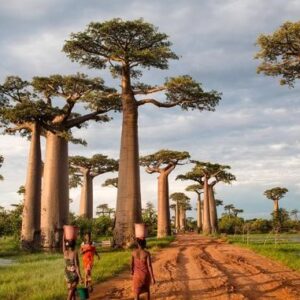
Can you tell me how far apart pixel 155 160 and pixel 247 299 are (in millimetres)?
33146

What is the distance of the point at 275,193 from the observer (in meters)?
63.7

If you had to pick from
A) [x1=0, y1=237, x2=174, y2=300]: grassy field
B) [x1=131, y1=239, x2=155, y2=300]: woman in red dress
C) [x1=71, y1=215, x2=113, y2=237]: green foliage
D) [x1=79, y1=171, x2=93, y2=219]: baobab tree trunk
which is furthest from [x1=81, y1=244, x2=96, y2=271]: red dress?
[x1=79, y1=171, x2=93, y2=219]: baobab tree trunk

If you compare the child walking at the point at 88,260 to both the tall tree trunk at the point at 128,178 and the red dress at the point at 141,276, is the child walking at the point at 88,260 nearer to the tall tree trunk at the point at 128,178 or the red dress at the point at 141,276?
the red dress at the point at 141,276

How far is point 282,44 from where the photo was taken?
17.6 m

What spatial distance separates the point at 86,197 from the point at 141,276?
38735 mm

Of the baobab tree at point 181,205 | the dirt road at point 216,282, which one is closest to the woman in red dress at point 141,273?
the dirt road at point 216,282

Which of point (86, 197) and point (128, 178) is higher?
point (86, 197)

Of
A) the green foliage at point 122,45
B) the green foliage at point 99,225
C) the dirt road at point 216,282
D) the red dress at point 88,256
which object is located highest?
the green foliage at point 122,45

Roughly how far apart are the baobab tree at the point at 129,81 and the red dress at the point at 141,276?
1374 cm

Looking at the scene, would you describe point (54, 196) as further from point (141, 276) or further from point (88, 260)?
point (141, 276)

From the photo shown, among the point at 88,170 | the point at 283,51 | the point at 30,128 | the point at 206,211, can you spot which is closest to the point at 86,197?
the point at 88,170

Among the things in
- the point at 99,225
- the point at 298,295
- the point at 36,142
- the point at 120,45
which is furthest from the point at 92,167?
Answer: the point at 298,295

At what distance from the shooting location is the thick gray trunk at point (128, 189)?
71.6 ft

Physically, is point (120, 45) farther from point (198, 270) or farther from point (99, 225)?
point (99, 225)
